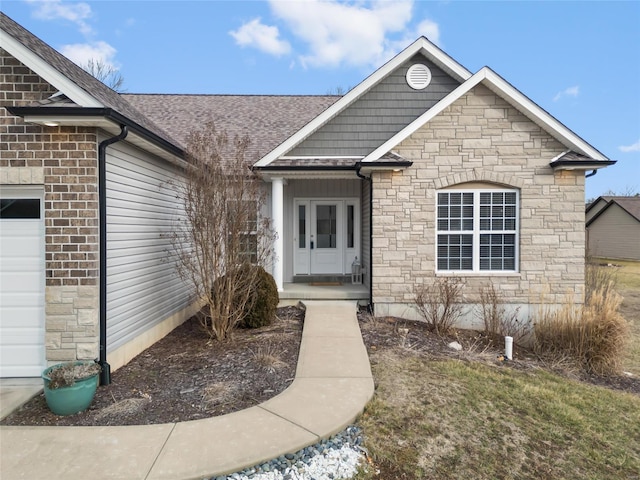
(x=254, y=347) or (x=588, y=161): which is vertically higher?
(x=588, y=161)

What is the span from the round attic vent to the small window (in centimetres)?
843

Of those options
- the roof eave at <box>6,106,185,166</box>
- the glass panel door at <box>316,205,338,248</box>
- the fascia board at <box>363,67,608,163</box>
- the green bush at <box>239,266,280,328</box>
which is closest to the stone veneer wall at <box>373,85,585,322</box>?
the fascia board at <box>363,67,608,163</box>

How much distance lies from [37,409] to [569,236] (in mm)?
9753

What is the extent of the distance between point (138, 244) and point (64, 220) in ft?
4.66

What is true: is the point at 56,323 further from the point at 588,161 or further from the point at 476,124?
the point at 588,161

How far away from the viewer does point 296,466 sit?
3.17m

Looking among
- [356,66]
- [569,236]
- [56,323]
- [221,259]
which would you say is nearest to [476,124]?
[569,236]

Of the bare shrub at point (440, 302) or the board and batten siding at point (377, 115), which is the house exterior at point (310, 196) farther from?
the bare shrub at point (440, 302)

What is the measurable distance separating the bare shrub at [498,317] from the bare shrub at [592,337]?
82 centimetres

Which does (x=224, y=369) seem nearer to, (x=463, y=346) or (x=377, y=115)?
(x=463, y=346)

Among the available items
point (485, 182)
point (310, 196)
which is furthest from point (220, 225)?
point (485, 182)

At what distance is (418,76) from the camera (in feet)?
30.9

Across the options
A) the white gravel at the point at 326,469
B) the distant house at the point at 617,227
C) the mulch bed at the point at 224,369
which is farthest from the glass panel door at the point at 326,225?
the distant house at the point at 617,227

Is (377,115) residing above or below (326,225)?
above
